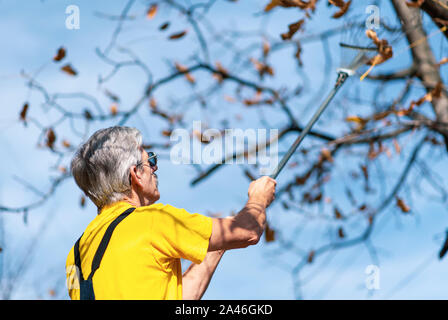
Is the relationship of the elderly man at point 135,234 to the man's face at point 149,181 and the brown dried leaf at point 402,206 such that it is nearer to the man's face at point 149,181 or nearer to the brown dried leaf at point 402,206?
the man's face at point 149,181

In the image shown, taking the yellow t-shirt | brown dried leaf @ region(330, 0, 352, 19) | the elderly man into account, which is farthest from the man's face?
brown dried leaf @ region(330, 0, 352, 19)

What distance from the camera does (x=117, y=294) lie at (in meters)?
2.13

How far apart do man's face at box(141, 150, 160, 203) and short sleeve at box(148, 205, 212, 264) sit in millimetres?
433

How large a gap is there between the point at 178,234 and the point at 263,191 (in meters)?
0.77

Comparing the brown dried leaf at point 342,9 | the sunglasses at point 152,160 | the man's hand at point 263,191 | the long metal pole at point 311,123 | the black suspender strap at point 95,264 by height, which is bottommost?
the black suspender strap at point 95,264

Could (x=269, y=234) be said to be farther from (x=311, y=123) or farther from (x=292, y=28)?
(x=292, y=28)

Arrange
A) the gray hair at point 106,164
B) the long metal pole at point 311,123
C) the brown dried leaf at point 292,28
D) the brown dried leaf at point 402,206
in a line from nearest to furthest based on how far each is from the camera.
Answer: the gray hair at point 106,164
the long metal pole at point 311,123
the brown dried leaf at point 292,28
the brown dried leaf at point 402,206

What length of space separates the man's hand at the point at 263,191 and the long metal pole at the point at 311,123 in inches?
10.3

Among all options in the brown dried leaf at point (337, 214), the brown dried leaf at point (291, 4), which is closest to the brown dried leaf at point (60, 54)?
the brown dried leaf at point (291, 4)

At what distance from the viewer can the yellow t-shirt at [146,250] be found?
7.02 ft

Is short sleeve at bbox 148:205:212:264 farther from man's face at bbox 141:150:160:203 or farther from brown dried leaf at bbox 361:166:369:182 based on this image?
brown dried leaf at bbox 361:166:369:182
